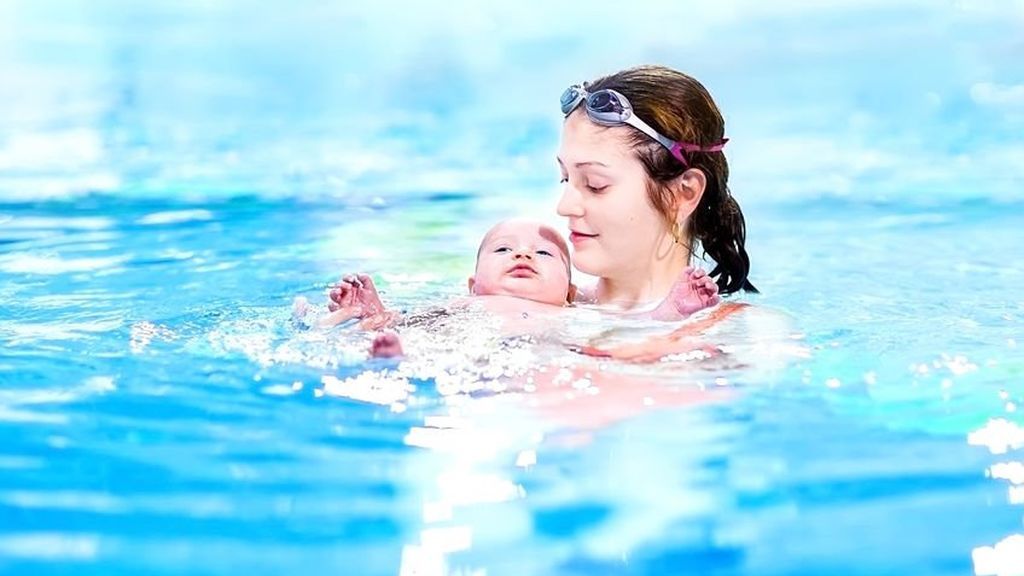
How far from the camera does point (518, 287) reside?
378 cm

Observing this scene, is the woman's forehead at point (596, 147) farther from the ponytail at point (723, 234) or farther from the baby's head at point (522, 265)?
the ponytail at point (723, 234)

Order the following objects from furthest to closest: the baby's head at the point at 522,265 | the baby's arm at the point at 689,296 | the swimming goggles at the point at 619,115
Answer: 1. the swimming goggles at the point at 619,115
2. the baby's head at the point at 522,265
3. the baby's arm at the point at 689,296

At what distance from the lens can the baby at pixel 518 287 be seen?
3580 mm

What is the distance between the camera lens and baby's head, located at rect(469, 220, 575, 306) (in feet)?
12.5

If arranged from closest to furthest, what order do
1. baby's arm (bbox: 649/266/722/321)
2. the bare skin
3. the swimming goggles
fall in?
the bare skin
baby's arm (bbox: 649/266/722/321)
the swimming goggles

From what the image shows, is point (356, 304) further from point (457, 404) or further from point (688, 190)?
point (688, 190)

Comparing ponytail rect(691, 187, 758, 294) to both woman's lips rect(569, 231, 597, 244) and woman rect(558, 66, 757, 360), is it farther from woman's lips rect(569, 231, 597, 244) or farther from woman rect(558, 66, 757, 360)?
woman's lips rect(569, 231, 597, 244)

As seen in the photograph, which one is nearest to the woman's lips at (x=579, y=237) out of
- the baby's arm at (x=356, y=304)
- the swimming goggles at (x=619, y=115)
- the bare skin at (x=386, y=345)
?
the swimming goggles at (x=619, y=115)

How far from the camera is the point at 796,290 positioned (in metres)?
4.73

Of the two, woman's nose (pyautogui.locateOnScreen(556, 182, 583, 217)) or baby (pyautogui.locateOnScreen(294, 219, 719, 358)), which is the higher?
woman's nose (pyautogui.locateOnScreen(556, 182, 583, 217))

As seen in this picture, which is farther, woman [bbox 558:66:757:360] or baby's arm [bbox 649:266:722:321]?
woman [bbox 558:66:757:360]

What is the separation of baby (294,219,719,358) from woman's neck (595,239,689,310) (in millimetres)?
152

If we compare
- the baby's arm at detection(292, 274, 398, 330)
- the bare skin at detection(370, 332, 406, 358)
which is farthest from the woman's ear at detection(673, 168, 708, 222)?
the bare skin at detection(370, 332, 406, 358)

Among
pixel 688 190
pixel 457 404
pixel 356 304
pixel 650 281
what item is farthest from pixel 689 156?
pixel 457 404
